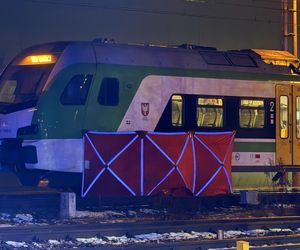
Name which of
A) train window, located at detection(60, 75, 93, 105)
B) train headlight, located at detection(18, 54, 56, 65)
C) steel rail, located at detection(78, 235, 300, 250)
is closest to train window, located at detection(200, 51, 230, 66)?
train window, located at detection(60, 75, 93, 105)

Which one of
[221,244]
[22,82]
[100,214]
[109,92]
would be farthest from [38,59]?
[221,244]

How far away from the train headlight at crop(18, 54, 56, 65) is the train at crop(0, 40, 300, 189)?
3 centimetres

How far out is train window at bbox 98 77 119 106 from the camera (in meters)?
16.1

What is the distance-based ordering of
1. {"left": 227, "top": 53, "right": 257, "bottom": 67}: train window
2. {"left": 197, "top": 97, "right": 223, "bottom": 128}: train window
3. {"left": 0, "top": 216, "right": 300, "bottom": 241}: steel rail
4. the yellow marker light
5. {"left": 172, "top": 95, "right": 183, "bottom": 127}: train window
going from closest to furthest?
1. {"left": 0, "top": 216, "right": 300, "bottom": 241}: steel rail
2. the yellow marker light
3. {"left": 172, "top": 95, "right": 183, "bottom": 127}: train window
4. {"left": 197, "top": 97, "right": 223, "bottom": 128}: train window
5. {"left": 227, "top": 53, "right": 257, "bottom": 67}: train window

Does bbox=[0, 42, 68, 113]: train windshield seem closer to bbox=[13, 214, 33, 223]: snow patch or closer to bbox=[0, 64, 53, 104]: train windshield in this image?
bbox=[0, 64, 53, 104]: train windshield

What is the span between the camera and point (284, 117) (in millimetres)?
19000

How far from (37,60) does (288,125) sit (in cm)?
713

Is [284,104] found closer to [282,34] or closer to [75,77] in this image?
[282,34]

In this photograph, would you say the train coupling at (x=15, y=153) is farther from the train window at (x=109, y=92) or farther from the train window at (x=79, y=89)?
the train window at (x=109, y=92)

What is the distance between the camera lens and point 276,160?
61.9 ft

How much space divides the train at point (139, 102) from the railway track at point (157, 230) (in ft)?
10.1

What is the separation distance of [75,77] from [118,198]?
3293 millimetres

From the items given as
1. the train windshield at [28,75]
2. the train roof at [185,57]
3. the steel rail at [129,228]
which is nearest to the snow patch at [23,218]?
the steel rail at [129,228]

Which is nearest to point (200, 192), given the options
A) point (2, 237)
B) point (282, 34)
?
point (2, 237)
